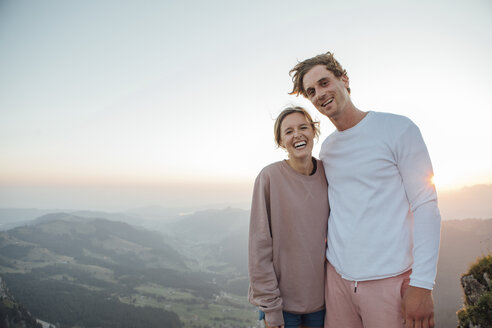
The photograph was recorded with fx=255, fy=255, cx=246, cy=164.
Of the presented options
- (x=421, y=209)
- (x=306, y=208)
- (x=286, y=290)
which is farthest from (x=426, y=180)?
(x=286, y=290)

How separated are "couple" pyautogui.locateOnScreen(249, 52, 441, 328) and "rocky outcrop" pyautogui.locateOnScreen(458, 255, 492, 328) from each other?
33.9ft

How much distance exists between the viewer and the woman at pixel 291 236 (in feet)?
11.2

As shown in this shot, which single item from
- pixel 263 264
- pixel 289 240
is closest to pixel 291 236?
pixel 289 240

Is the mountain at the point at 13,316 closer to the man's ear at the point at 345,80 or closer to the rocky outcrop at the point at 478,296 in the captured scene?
the rocky outcrop at the point at 478,296

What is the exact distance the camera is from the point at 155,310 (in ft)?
440

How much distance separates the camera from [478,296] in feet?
36.8

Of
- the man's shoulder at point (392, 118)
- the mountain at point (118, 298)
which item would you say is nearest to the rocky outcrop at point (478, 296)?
the man's shoulder at point (392, 118)

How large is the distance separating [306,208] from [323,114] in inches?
52.9

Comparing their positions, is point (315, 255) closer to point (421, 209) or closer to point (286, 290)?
point (286, 290)

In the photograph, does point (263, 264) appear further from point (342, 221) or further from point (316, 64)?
point (316, 64)

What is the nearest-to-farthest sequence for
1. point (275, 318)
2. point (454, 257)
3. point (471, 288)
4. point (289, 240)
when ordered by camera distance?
point (275, 318)
point (289, 240)
point (471, 288)
point (454, 257)

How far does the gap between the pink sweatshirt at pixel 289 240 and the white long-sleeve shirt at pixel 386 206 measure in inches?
12.7

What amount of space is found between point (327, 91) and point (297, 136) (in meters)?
0.71

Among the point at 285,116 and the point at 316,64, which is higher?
the point at 316,64
